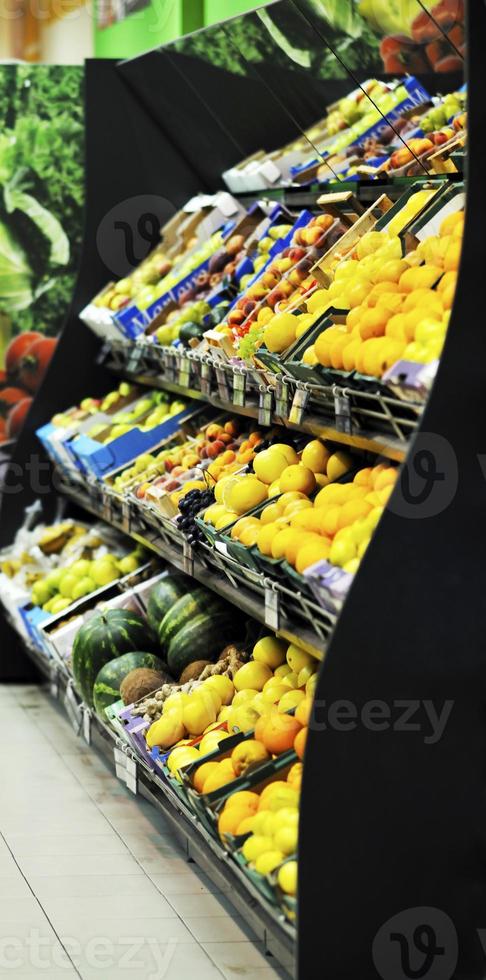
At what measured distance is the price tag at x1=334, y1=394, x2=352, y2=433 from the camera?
316 cm

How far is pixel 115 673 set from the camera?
15.1 feet

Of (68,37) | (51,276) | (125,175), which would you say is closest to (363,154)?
(125,175)

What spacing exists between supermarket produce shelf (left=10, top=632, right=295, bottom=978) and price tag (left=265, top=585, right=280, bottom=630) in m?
0.56

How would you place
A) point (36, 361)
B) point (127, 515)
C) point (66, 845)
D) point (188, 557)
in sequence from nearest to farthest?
1. point (66, 845)
2. point (188, 557)
3. point (127, 515)
4. point (36, 361)

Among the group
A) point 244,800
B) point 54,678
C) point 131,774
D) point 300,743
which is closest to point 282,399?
point 300,743

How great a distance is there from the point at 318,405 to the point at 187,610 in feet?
4.45

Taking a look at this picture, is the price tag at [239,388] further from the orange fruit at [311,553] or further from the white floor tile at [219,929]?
the white floor tile at [219,929]

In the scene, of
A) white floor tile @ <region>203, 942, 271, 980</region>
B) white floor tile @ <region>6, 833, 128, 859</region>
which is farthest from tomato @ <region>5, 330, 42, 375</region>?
white floor tile @ <region>203, 942, 271, 980</region>

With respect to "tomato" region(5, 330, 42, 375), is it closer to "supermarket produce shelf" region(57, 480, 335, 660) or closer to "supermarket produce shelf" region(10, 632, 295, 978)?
"supermarket produce shelf" region(10, 632, 295, 978)

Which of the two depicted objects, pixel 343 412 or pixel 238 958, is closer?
pixel 343 412

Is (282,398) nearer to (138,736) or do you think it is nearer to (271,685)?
(271,685)

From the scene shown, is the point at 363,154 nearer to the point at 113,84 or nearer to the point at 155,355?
the point at 155,355

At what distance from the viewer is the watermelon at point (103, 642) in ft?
15.7

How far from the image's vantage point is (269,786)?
3186mm
